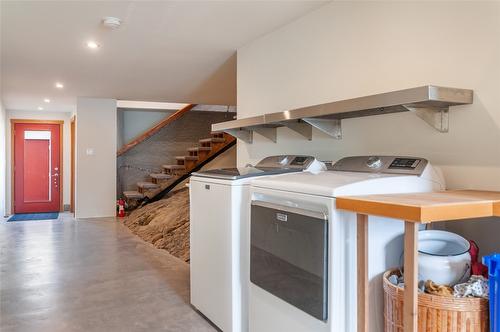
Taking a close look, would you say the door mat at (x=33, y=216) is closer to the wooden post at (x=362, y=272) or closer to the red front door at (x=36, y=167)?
the red front door at (x=36, y=167)

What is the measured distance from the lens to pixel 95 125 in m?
7.13

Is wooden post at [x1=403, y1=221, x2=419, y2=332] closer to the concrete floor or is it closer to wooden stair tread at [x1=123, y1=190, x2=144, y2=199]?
the concrete floor

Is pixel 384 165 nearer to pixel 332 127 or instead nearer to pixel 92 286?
pixel 332 127

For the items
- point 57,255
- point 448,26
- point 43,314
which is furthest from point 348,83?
point 57,255

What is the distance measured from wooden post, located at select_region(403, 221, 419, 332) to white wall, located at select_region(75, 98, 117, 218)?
658 centimetres

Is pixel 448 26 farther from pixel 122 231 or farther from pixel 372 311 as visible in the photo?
pixel 122 231

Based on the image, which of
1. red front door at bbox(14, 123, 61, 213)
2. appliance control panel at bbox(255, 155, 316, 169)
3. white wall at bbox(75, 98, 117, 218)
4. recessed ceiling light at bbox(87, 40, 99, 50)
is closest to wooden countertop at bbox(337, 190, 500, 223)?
appliance control panel at bbox(255, 155, 316, 169)

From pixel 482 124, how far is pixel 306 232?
960 mm

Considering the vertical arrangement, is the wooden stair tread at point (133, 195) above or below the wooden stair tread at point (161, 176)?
below

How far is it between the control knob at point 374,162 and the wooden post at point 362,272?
1.95ft

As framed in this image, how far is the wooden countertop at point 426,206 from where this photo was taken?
4.30ft

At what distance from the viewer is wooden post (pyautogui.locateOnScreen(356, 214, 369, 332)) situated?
164 cm

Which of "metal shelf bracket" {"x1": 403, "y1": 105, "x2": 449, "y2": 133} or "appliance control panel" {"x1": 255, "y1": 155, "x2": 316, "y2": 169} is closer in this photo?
"metal shelf bracket" {"x1": 403, "y1": 105, "x2": 449, "y2": 133}

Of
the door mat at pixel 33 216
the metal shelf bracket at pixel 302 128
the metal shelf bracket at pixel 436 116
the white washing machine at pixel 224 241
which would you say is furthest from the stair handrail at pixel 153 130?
the metal shelf bracket at pixel 436 116
